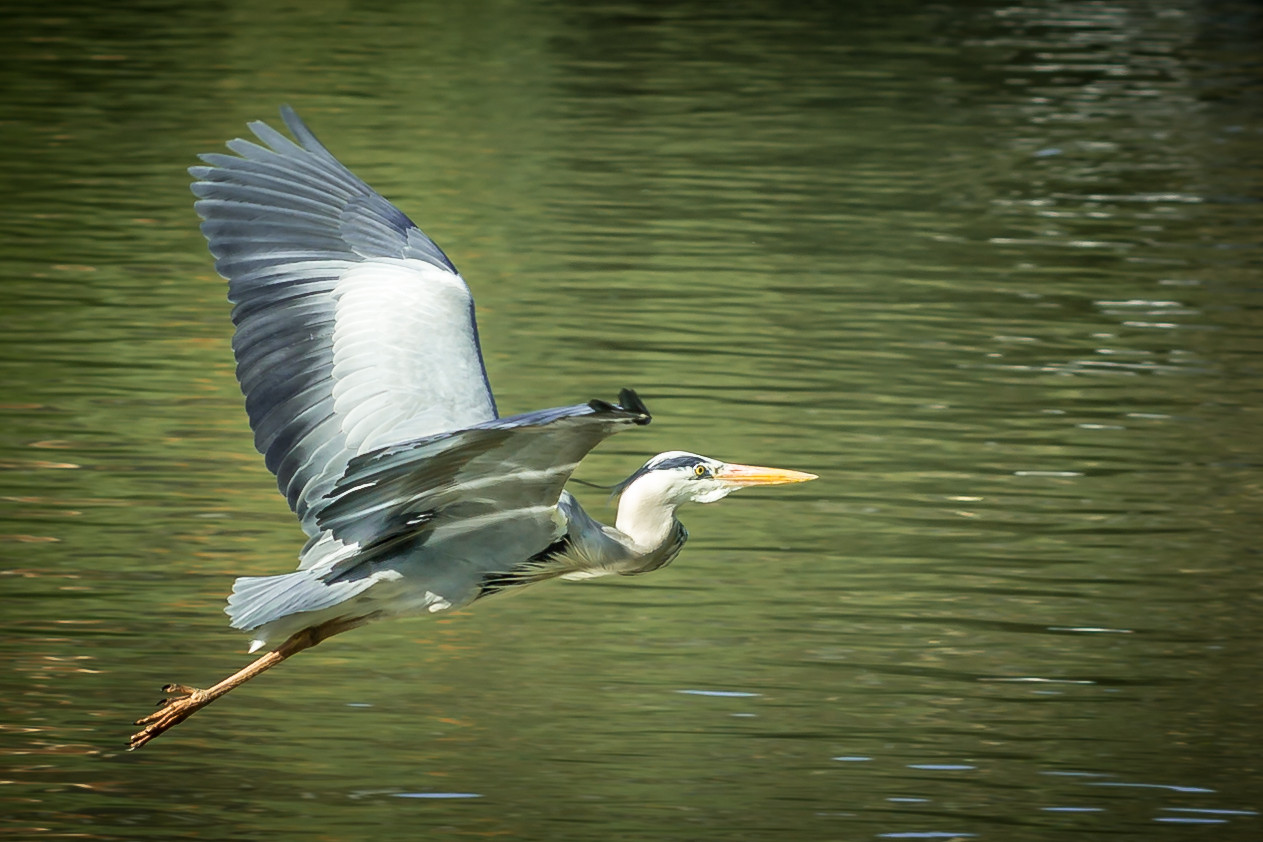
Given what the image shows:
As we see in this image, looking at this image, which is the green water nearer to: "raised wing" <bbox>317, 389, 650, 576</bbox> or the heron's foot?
the heron's foot

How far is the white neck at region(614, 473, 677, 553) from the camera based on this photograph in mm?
5574

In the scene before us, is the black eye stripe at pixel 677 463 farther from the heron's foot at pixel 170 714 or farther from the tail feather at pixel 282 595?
the heron's foot at pixel 170 714

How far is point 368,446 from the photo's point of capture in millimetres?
5594

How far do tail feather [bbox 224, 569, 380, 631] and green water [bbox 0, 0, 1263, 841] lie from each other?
1.93 ft

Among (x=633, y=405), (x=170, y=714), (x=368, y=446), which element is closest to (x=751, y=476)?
(x=368, y=446)

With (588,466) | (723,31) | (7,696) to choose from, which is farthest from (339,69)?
(7,696)

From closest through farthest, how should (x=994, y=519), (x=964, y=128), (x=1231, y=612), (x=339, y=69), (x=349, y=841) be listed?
(x=349, y=841)
(x=1231, y=612)
(x=994, y=519)
(x=964, y=128)
(x=339, y=69)

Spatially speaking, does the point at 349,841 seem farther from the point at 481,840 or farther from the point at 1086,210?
the point at 1086,210

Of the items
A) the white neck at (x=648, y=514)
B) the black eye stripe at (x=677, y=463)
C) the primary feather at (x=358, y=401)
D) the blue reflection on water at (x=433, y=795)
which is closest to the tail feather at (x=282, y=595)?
the primary feather at (x=358, y=401)

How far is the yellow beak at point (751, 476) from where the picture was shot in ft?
18.1

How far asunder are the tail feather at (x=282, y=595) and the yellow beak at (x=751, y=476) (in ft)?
3.10

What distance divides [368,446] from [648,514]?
2.47 ft

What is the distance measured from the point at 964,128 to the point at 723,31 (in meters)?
5.36

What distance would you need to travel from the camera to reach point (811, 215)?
13.9m
